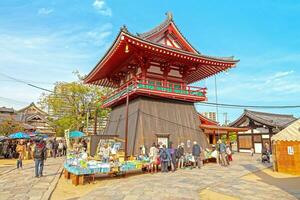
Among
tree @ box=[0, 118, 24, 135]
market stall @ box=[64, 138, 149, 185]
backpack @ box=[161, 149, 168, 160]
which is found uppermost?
tree @ box=[0, 118, 24, 135]

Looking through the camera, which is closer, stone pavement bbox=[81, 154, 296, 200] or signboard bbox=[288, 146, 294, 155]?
stone pavement bbox=[81, 154, 296, 200]

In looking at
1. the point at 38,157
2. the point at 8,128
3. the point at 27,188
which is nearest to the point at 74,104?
the point at 8,128

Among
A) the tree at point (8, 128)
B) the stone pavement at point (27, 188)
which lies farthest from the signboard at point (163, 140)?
the tree at point (8, 128)

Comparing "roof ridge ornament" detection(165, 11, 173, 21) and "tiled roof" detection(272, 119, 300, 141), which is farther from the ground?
"roof ridge ornament" detection(165, 11, 173, 21)

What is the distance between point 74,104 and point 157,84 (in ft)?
65.7

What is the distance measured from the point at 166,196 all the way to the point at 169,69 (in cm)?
1404

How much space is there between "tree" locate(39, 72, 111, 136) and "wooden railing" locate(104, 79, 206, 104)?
14504mm

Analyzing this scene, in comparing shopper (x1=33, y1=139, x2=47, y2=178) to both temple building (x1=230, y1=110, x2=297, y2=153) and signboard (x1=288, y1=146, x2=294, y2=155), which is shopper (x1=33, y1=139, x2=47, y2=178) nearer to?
signboard (x1=288, y1=146, x2=294, y2=155)

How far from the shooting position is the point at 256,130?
3138 cm

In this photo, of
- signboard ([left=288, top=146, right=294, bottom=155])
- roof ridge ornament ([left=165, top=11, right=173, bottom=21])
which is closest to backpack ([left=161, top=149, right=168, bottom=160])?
signboard ([left=288, top=146, right=294, bottom=155])

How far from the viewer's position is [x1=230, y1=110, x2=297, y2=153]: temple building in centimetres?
2958

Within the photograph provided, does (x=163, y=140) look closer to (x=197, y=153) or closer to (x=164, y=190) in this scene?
(x=197, y=153)

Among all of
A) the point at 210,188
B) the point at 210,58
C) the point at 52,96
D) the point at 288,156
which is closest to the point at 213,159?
the point at 288,156

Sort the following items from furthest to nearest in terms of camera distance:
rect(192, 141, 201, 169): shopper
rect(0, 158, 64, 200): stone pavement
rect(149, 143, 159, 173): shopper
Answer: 1. rect(192, 141, 201, 169): shopper
2. rect(149, 143, 159, 173): shopper
3. rect(0, 158, 64, 200): stone pavement
